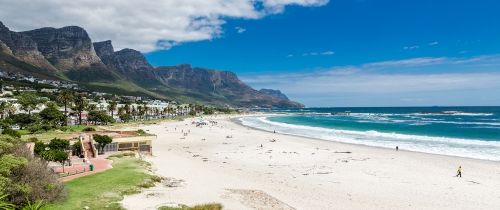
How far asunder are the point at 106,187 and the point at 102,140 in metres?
18.0

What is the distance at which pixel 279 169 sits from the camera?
1540 inches

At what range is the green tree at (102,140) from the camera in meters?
41.4

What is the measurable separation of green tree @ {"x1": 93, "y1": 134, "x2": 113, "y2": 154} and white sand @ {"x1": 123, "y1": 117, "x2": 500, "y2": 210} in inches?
234

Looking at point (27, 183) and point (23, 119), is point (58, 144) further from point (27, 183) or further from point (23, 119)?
point (23, 119)

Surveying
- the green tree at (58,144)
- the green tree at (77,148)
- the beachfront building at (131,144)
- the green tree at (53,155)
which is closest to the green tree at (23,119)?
the beachfront building at (131,144)

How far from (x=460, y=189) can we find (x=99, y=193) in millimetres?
26692

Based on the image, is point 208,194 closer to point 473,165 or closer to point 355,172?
point 355,172

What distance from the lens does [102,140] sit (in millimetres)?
41719

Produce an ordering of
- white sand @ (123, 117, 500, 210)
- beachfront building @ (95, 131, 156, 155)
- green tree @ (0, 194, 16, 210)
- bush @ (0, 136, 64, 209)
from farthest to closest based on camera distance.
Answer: beachfront building @ (95, 131, 156, 155) < white sand @ (123, 117, 500, 210) < bush @ (0, 136, 64, 209) < green tree @ (0, 194, 16, 210)

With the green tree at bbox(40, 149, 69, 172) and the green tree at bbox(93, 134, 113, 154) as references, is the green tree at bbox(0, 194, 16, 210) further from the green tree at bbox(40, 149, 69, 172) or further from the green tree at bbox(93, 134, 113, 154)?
the green tree at bbox(93, 134, 113, 154)

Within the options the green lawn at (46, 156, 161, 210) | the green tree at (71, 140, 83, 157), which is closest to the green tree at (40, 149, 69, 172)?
the green lawn at (46, 156, 161, 210)

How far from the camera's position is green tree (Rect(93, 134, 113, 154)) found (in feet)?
136

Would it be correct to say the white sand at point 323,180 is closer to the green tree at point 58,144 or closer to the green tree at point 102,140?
the green tree at point 102,140

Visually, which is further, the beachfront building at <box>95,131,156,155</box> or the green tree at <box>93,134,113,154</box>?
the beachfront building at <box>95,131,156,155</box>
